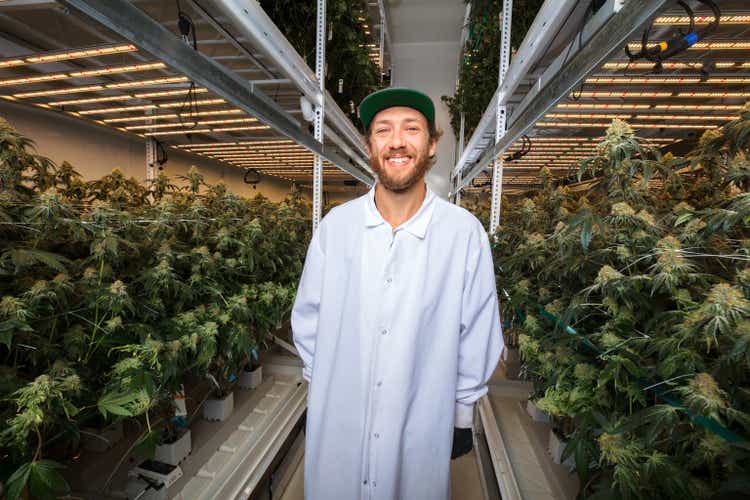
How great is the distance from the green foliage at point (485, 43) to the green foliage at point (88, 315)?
3.24 m

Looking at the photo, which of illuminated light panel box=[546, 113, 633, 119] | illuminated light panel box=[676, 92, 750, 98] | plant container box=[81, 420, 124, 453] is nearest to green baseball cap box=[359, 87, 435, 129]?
plant container box=[81, 420, 124, 453]

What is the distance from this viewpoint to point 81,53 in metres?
1.80

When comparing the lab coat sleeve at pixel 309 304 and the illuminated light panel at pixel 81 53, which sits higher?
the illuminated light panel at pixel 81 53

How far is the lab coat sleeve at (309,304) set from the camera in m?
1.17

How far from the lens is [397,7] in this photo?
7.13 metres

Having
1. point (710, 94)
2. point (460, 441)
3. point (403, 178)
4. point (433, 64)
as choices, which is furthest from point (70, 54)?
point (433, 64)

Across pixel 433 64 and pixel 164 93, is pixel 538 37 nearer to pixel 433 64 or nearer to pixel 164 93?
pixel 164 93

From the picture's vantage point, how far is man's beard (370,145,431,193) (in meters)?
1.04

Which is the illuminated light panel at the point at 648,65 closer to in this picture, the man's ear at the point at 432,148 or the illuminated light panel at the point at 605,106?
the illuminated light panel at the point at 605,106

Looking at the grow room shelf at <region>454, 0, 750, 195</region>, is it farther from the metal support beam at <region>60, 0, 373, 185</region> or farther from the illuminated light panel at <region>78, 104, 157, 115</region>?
the illuminated light panel at <region>78, 104, 157, 115</region>

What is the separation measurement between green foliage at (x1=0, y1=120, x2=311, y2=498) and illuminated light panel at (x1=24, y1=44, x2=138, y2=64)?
65 cm

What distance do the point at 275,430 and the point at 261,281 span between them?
0.93m

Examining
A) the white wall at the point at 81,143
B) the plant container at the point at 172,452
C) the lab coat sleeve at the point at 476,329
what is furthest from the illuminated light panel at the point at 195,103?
the lab coat sleeve at the point at 476,329

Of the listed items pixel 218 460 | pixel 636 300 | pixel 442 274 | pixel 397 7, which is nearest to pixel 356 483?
pixel 442 274
